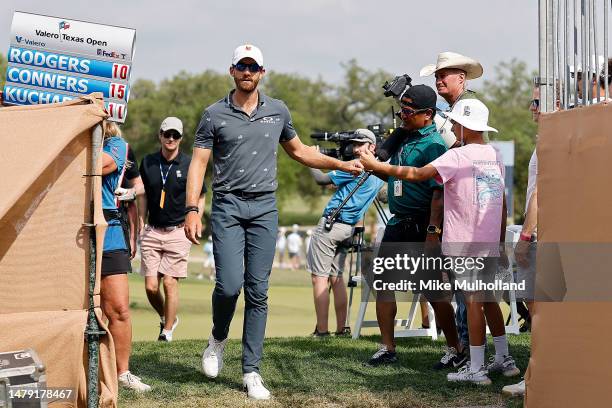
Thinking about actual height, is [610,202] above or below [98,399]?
above

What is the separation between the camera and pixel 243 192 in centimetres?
722

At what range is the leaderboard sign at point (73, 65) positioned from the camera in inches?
269

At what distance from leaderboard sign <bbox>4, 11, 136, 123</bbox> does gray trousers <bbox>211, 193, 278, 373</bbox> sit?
3.35ft

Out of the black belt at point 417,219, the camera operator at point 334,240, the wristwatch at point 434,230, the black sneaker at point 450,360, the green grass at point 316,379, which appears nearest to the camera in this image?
the green grass at point 316,379

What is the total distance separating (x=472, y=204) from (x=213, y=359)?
7.14ft

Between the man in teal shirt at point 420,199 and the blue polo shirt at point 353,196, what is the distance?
2.92 m

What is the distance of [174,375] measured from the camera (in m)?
7.80

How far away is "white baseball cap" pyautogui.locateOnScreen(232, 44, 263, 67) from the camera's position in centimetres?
713

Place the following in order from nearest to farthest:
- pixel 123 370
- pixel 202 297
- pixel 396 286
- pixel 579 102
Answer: pixel 579 102, pixel 123 370, pixel 396 286, pixel 202 297

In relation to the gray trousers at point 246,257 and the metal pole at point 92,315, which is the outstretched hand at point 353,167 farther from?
the metal pole at point 92,315

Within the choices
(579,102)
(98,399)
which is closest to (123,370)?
(98,399)

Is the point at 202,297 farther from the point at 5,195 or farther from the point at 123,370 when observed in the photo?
the point at 5,195

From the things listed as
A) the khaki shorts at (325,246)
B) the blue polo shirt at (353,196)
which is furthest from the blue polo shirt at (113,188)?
the khaki shorts at (325,246)

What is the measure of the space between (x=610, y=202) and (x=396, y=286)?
3.77 meters
